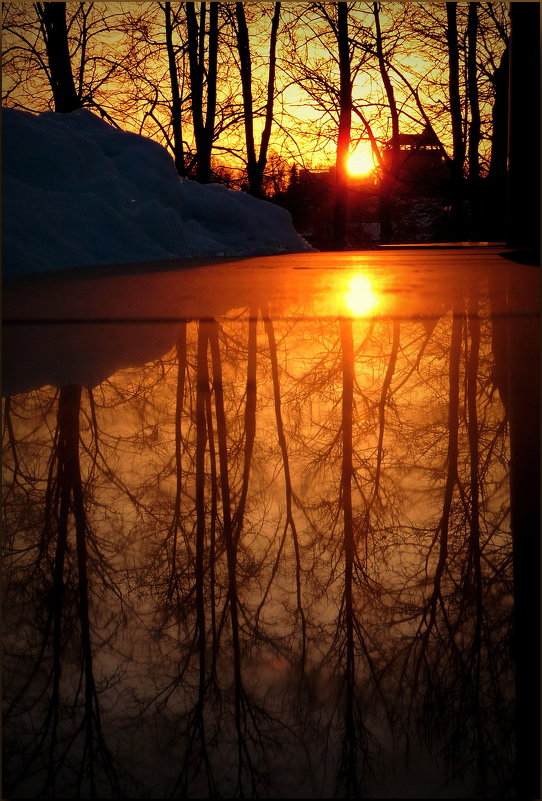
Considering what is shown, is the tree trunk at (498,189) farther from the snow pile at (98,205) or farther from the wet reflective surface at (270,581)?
the wet reflective surface at (270,581)

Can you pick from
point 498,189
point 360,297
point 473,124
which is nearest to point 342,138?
point 498,189

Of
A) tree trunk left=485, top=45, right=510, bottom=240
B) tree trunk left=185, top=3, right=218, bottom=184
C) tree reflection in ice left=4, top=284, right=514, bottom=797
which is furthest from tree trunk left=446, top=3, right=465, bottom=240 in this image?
tree reflection in ice left=4, top=284, right=514, bottom=797

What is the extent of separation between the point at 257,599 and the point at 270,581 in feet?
0.15

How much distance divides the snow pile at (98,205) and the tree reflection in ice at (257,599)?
15.4 feet

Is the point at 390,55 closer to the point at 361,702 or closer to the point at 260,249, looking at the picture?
the point at 260,249

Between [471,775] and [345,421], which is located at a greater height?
[345,421]

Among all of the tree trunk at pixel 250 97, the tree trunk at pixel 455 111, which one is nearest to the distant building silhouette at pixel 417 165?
the tree trunk at pixel 455 111

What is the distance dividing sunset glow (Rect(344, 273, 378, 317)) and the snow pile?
248 centimetres

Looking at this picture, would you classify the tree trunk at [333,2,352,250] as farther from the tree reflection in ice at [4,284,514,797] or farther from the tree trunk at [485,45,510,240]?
the tree reflection in ice at [4,284,514,797]

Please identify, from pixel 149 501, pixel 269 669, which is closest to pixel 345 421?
pixel 149 501

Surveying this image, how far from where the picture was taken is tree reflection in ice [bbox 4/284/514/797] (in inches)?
24.9

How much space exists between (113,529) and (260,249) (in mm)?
9503

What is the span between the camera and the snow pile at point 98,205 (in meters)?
6.45

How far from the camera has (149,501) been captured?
3.78 ft
